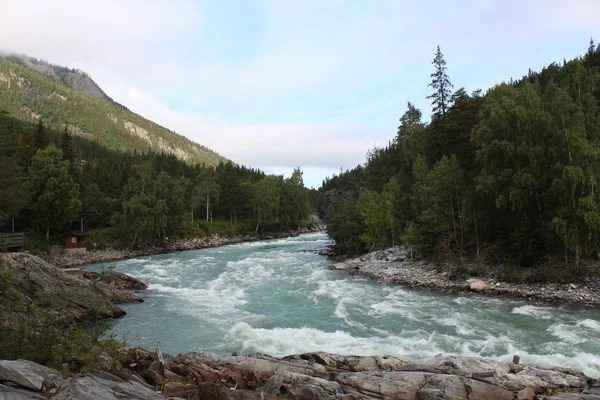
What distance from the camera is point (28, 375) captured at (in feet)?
20.3

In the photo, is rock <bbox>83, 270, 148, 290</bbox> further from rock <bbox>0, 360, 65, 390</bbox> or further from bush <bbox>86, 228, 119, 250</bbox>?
bush <bbox>86, 228, 119, 250</bbox>

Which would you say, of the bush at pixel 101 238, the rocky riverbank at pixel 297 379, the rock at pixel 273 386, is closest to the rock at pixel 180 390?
the rocky riverbank at pixel 297 379

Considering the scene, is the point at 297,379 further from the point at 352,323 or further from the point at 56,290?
the point at 56,290

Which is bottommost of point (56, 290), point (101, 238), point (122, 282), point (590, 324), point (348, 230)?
point (590, 324)

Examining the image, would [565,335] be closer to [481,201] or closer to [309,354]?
[309,354]

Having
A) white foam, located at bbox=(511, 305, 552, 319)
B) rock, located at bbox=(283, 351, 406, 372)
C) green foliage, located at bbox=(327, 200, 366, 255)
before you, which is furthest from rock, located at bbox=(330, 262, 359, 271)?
rock, located at bbox=(283, 351, 406, 372)

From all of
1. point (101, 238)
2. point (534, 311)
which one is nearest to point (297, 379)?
point (534, 311)

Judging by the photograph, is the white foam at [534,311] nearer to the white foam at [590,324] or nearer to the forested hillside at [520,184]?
the white foam at [590,324]

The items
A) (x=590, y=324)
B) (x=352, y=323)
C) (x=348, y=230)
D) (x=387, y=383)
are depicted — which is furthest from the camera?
(x=348, y=230)

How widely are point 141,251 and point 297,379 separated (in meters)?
49.7

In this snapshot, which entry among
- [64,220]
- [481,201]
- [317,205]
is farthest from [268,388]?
[317,205]

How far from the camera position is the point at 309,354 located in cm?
1220

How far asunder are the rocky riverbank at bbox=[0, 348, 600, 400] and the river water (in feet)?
9.44

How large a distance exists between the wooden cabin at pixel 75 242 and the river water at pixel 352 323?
24.9 m
